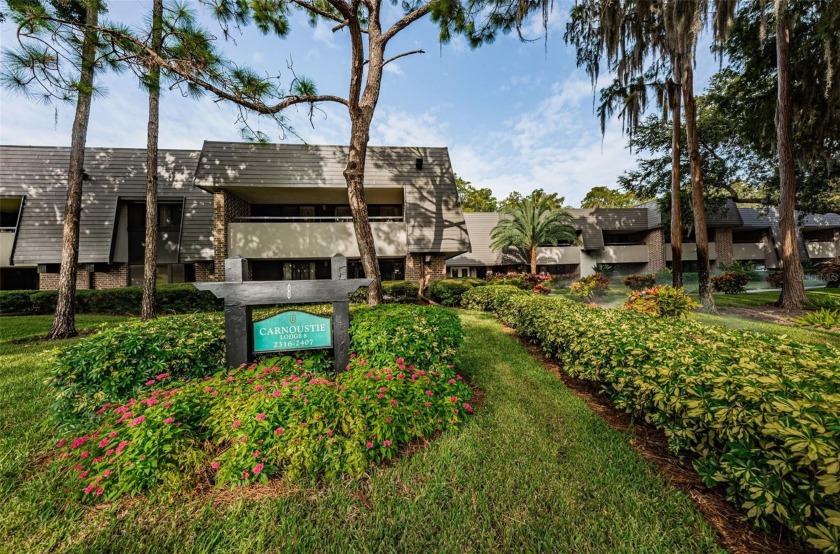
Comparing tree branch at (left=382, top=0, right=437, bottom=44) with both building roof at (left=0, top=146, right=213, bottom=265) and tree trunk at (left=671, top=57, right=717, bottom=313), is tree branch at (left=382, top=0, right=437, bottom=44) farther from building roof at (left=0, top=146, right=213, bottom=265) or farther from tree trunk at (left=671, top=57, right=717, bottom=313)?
building roof at (left=0, top=146, right=213, bottom=265)

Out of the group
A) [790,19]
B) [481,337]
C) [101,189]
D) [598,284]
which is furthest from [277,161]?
[790,19]

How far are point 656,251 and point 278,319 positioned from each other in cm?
3003

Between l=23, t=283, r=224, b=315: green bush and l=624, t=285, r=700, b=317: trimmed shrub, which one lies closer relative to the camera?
l=624, t=285, r=700, b=317: trimmed shrub

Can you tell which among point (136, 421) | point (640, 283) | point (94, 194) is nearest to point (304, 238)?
point (94, 194)

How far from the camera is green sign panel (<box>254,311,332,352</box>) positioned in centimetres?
388

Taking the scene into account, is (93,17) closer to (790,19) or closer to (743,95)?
(790,19)

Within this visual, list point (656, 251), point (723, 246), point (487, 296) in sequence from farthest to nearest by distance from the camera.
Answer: point (723, 246)
point (656, 251)
point (487, 296)

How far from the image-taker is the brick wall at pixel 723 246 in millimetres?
24922

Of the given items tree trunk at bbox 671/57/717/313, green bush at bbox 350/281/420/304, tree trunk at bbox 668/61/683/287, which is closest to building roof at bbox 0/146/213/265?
green bush at bbox 350/281/420/304

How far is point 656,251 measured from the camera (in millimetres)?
24609

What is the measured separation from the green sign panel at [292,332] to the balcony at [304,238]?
8563 millimetres

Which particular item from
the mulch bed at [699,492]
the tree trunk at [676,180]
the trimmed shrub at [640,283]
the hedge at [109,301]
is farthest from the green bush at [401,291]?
the trimmed shrub at [640,283]

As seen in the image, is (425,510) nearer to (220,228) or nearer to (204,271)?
(220,228)

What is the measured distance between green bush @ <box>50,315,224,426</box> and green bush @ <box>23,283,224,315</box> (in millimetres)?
8892
